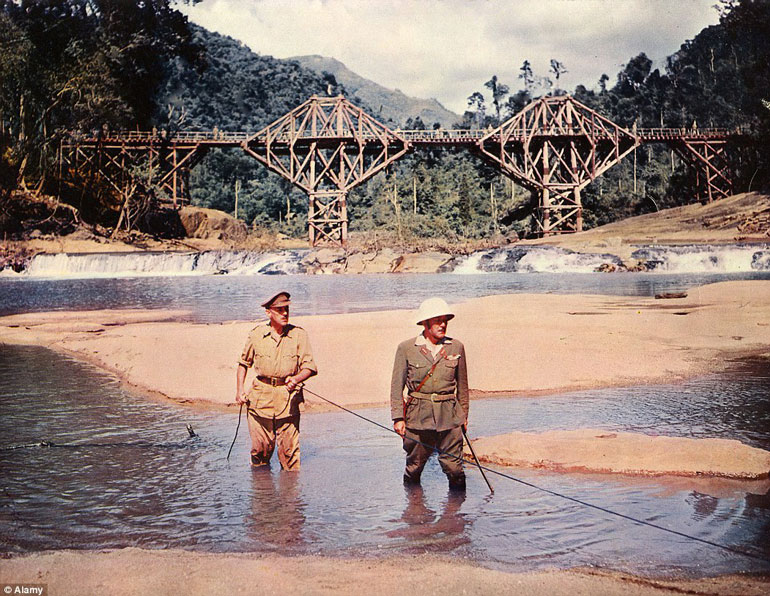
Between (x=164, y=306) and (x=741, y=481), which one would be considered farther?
(x=164, y=306)

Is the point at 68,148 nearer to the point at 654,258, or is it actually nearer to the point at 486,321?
the point at 654,258

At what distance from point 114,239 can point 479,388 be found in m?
41.9

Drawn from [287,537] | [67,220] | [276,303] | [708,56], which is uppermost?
[708,56]

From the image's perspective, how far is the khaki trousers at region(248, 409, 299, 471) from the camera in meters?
6.35

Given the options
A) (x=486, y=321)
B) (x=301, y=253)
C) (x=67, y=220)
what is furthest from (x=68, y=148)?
(x=486, y=321)

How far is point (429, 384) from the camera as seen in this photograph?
216 inches

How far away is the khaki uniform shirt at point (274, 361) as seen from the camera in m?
6.14

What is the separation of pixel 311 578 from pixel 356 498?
5.62ft

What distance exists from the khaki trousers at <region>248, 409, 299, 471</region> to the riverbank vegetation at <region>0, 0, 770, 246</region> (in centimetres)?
4150

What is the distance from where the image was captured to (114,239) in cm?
4834

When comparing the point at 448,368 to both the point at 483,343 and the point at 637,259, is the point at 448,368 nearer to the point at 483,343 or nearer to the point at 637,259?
the point at 483,343

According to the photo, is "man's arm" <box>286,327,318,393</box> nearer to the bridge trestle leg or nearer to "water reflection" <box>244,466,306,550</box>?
"water reflection" <box>244,466,306,550</box>

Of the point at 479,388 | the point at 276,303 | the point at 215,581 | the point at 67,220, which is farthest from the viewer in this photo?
the point at 67,220

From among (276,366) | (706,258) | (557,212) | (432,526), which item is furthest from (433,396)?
(557,212)
